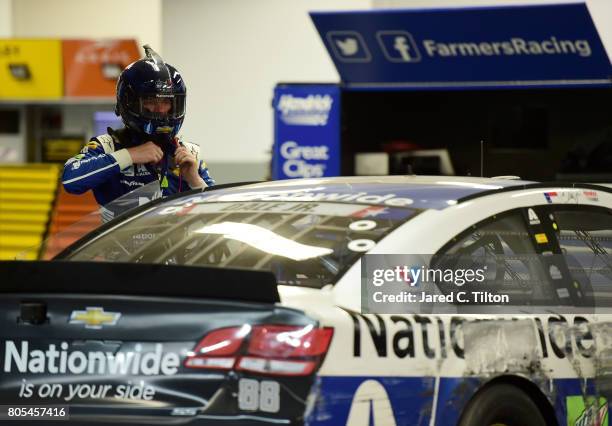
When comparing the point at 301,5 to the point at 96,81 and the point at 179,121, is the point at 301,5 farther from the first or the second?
the point at 179,121

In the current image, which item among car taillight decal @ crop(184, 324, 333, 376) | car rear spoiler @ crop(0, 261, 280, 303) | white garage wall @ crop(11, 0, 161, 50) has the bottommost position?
car taillight decal @ crop(184, 324, 333, 376)

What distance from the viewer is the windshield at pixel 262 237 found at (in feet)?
13.2

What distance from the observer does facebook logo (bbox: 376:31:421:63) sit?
10789mm

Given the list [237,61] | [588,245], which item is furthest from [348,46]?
[588,245]


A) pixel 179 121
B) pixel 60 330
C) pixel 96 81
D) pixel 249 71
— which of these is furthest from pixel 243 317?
pixel 96 81

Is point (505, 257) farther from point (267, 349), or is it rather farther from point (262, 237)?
point (267, 349)

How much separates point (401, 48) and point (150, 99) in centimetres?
540

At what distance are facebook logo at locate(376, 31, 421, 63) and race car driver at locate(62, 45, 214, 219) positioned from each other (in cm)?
522

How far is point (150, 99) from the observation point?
18.5 ft

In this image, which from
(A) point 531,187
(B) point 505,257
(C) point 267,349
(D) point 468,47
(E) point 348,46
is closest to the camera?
(C) point 267,349

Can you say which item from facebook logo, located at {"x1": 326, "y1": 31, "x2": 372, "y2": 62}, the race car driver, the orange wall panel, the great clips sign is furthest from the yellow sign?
the race car driver

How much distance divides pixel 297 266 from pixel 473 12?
6.75 m

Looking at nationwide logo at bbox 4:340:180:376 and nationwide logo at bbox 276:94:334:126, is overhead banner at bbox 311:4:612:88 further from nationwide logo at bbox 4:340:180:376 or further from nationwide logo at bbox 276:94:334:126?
nationwide logo at bbox 4:340:180:376

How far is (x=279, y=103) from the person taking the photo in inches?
431
